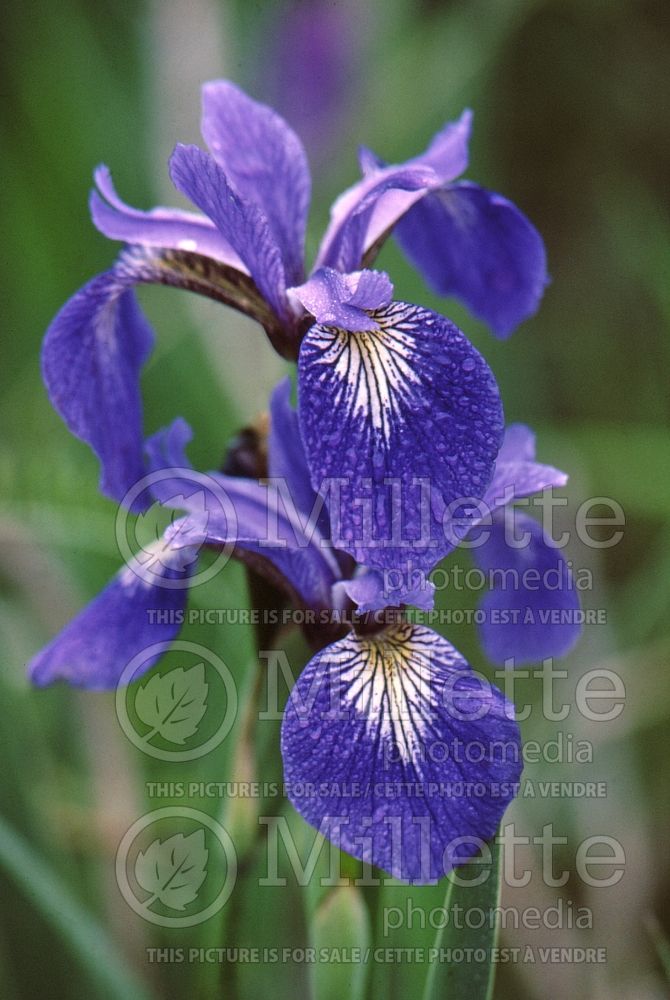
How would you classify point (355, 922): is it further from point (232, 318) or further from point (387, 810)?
point (232, 318)

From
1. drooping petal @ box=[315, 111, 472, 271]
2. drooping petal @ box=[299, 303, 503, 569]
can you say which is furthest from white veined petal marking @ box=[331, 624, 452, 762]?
drooping petal @ box=[315, 111, 472, 271]

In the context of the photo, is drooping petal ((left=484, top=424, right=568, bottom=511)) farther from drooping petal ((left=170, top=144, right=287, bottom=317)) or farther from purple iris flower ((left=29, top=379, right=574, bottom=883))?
drooping petal ((left=170, top=144, right=287, bottom=317))

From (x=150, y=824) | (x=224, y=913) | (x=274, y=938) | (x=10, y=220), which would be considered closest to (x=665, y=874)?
(x=274, y=938)

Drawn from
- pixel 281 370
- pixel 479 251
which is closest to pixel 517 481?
pixel 479 251

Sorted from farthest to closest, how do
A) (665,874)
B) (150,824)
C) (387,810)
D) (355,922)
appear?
(665,874) → (150,824) → (355,922) → (387,810)

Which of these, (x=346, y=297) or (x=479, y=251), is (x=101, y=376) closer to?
(x=346, y=297)

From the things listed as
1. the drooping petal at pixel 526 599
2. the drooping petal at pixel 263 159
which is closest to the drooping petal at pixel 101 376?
the drooping petal at pixel 263 159
